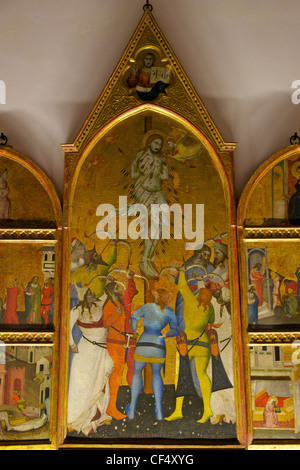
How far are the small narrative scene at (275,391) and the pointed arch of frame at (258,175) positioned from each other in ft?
5.62

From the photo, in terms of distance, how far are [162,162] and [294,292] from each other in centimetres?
246

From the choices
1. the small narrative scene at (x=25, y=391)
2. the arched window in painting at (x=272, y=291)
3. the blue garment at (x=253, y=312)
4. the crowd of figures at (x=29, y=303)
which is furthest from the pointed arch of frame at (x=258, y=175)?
the small narrative scene at (x=25, y=391)

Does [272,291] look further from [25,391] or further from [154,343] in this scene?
[25,391]

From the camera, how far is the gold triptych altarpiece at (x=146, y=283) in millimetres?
6707

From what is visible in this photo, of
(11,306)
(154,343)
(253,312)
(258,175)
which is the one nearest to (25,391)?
(11,306)

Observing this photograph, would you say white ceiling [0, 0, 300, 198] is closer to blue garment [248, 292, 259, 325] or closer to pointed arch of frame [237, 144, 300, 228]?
pointed arch of frame [237, 144, 300, 228]

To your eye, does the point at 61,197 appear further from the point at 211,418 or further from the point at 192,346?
the point at 211,418

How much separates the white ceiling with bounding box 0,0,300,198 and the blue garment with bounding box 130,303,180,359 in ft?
6.95

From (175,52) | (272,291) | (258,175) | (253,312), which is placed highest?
(175,52)

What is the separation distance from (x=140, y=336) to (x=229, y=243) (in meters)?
1.68

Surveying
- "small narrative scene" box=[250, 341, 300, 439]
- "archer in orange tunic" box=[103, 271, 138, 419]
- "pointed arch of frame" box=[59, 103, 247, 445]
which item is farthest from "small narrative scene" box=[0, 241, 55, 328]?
"small narrative scene" box=[250, 341, 300, 439]

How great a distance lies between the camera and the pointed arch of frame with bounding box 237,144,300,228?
7.24m

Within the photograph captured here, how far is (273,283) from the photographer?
7.07 metres

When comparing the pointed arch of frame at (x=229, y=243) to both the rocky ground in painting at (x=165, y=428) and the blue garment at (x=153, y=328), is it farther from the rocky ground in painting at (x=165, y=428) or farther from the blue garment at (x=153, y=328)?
the blue garment at (x=153, y=328)
